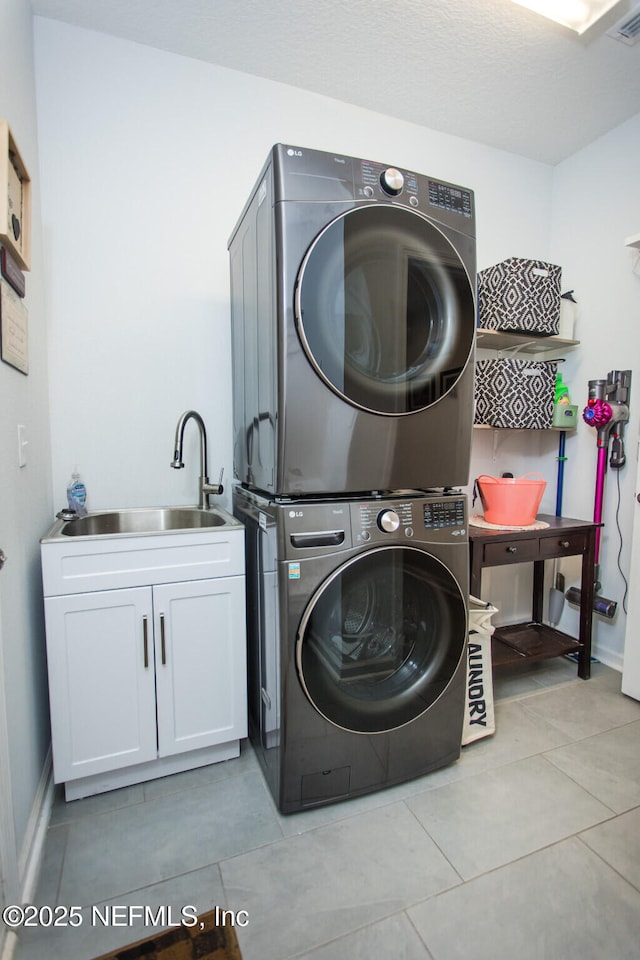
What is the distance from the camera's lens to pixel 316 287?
1.25m

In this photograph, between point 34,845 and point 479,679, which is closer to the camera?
point 34,845

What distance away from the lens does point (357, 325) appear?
1.33 m

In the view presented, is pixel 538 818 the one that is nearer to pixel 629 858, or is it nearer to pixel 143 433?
pixel 629 858

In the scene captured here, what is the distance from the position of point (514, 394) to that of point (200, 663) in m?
1.86

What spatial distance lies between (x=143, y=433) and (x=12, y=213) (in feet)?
2.80

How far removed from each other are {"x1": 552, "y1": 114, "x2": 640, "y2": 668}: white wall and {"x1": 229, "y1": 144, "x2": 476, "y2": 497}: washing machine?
1.32 metres

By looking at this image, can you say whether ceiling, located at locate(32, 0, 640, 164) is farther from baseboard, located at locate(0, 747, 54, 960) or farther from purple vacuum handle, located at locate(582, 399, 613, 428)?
baseboard, located at locate(0, 747, 54, 960)

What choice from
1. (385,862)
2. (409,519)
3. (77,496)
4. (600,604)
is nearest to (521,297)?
(409,519)

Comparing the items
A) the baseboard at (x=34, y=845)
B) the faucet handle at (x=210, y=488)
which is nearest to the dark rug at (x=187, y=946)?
the baseboard at (x=34, y=845)

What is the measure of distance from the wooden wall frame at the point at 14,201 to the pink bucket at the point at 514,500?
2.00 m

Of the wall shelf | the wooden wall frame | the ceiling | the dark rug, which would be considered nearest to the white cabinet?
the dark rug

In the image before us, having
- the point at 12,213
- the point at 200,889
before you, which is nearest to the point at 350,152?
the point at 12,213

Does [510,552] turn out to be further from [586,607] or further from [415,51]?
[415,51]

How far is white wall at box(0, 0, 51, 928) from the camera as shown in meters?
1.15
